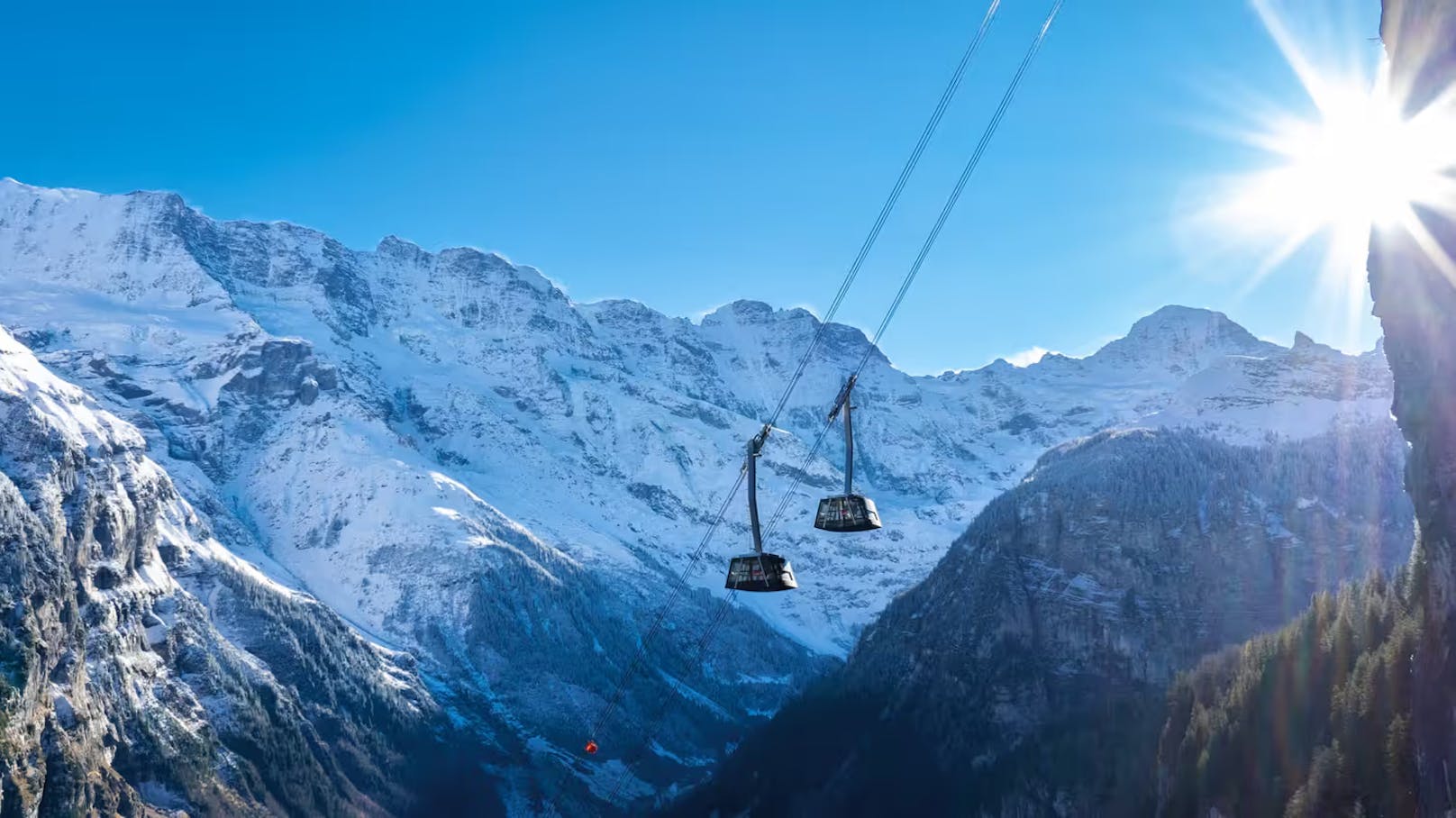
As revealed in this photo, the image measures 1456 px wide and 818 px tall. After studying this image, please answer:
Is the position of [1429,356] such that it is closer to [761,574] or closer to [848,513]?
[848,513]

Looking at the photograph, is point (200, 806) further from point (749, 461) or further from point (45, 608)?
point (749, 461)

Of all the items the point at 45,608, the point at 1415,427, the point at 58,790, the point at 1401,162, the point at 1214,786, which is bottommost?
the point at 58,790

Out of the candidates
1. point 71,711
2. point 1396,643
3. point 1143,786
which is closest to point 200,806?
point 71,711

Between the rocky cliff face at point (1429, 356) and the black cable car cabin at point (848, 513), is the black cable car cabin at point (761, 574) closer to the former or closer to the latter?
the black cable car cabin at point (848, 513)

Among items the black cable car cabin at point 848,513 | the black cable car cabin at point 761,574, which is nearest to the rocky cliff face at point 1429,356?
the black cable car cabin at point 848,513

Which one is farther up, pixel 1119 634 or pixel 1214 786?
pixel 1119 634

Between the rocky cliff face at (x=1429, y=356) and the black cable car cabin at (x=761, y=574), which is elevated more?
the rocky cliff face at (x=1429, y=356)

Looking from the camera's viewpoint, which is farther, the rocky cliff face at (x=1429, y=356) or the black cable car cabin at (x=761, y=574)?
the rocky cliff face at (x=1429, y=356)

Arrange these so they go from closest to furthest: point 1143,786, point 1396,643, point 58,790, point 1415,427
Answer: point 1415,427 → point 1396,643 → point 1143,786 → point 58,790
